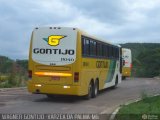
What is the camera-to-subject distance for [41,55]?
21484mm

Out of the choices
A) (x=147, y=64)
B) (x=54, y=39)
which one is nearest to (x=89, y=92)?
(x=54, y=39)

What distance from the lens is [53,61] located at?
2128cm

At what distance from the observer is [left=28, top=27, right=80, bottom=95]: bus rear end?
69.1ft

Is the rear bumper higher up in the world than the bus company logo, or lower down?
lower down

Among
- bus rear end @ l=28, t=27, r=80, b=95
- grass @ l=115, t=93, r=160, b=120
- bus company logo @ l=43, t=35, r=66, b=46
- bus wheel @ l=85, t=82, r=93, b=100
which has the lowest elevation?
grass @ l=115, t=93, r=160, b=120

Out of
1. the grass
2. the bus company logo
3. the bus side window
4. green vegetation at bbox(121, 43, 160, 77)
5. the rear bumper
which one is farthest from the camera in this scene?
green vegetation at bbox(121, 43, 160, 77)

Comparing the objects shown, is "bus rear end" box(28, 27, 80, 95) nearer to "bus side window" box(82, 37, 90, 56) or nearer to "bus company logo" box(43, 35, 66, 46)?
"bus company logo" box(43, 35, 66, 46)

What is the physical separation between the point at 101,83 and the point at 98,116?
10.1 metres

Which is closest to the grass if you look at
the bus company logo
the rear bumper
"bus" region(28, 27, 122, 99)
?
the rear bumper

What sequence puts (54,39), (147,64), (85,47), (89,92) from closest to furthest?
(54,39)
(85,47)
(89,92)
(147,64)

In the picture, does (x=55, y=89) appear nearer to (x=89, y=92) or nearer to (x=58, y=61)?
(x=58, y=61)

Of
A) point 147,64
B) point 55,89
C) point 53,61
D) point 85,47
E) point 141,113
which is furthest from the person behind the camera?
point 147,64

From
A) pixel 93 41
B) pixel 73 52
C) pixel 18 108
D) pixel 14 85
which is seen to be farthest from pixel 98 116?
pixel 14 85

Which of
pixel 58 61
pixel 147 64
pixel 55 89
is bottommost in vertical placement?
pixel 55 89
